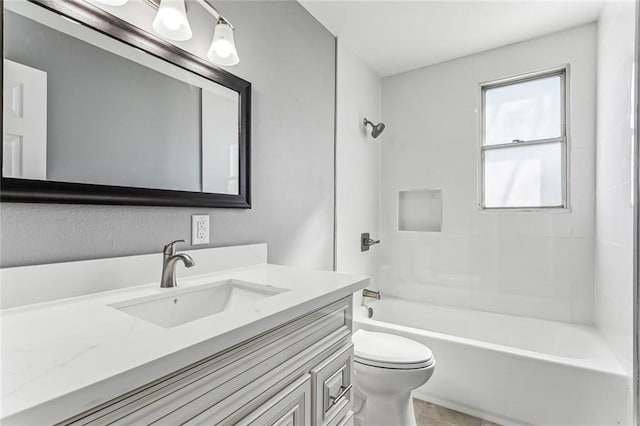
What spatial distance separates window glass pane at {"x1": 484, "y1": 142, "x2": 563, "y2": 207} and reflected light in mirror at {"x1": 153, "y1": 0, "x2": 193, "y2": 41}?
86.7 inches

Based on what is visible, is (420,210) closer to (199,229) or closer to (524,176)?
(524,176)

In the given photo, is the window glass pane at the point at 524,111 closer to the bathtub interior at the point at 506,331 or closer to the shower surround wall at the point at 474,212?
the shower surround wall at the point at 474,212

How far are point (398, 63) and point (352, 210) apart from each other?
1260 mm

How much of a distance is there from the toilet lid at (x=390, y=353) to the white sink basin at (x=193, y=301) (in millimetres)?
711

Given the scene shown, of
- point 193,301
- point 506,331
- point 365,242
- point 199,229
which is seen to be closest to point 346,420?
point 193,301

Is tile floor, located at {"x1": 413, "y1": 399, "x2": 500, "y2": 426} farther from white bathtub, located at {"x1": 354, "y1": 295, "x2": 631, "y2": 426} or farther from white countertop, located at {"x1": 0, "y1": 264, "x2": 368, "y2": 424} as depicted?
white countertop, located at {"x1": 0, "y1": 264, "x2": 368, "y2": 424}

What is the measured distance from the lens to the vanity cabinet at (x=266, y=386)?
19.9 inches

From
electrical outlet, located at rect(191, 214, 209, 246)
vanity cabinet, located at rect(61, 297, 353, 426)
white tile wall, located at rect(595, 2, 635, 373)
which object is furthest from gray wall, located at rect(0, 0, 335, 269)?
white tile wall, located at rect(595, 2, 635, 373)

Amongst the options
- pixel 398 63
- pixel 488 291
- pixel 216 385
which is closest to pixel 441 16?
pixel 398 63

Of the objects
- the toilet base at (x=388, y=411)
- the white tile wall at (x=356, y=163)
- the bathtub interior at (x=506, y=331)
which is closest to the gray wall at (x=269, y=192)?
the white tile wall at (x=356, y=163)

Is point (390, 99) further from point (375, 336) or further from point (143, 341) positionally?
point (143, 341)

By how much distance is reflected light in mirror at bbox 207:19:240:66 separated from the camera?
4.03ft

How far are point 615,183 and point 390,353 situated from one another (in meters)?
1.40

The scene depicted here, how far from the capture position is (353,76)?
8.03 ft
